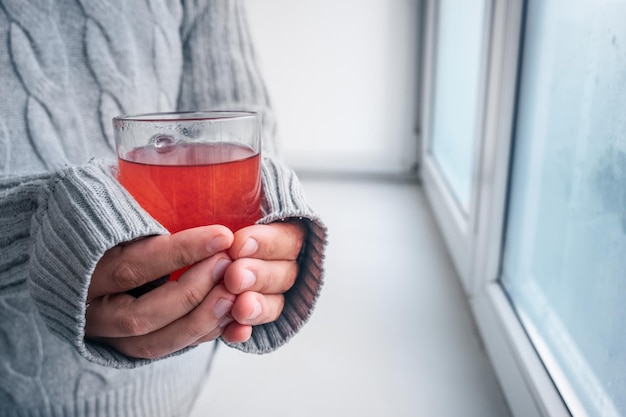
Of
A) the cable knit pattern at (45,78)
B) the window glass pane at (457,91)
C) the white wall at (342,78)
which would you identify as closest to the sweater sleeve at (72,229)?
the cable knit pattern at (45,78)

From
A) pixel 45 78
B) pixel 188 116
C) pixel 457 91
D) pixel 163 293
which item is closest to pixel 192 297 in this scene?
pixel 163 293

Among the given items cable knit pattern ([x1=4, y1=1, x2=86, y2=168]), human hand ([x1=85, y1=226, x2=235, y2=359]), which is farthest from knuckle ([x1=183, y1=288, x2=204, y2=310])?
cable knit pattern ([x1=4, y1=1, x2=86, y2=168])

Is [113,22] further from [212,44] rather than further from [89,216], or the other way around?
[89,216]

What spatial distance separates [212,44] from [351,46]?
92cm

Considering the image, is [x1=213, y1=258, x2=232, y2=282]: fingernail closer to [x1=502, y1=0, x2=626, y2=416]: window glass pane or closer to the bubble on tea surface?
the bubble on tea surface

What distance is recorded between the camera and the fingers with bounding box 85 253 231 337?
30 cm

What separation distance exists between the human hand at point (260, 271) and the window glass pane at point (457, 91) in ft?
1.58

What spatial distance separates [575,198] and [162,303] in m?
0.38

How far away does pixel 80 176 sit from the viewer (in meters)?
0.31

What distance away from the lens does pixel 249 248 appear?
30 cm

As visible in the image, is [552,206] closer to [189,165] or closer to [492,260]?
[492,260]

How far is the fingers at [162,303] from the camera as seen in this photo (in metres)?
0.30

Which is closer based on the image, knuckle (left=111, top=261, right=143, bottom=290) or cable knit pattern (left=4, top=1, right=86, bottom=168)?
knuckle (left=111, top=261, right=143, bottom=290)

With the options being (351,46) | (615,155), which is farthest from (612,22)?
(351,46)
